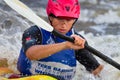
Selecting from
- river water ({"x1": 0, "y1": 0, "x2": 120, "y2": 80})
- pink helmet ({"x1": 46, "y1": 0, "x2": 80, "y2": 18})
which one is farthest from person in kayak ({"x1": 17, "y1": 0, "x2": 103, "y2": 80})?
river water ({"x1": 0, "y1": 0, "x2": 120, "y2": 80})

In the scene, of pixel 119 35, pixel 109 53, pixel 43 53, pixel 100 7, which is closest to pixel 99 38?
pixel 119 35

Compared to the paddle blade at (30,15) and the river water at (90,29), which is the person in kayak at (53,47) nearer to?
the paddle blade at (30,15)

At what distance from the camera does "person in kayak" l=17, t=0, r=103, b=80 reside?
3.37m

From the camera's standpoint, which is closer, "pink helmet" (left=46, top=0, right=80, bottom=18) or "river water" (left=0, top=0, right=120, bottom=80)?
"pink helmet" (left=46, top=0, right=80, bottom=18)

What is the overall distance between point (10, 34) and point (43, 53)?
316 cm

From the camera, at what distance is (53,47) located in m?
3.28

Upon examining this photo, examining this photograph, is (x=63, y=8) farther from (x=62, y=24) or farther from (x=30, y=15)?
(x=30, y=15)

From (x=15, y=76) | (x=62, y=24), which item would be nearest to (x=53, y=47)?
(x=62, y=24)

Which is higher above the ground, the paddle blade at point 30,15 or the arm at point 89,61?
the paddle blade at point 30,15

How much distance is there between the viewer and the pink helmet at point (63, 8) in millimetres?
3393

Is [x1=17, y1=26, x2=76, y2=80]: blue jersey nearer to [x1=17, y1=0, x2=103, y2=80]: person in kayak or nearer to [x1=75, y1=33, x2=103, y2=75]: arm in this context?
[x1=17, y1=0, x2=103, y2=80]: person in kayak

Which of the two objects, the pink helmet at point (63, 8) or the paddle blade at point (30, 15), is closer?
the paddle blade at point (30, 15)

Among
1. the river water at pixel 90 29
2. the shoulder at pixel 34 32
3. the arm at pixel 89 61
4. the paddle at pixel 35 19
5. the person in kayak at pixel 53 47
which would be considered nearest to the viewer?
the paddle at pixel 35 19

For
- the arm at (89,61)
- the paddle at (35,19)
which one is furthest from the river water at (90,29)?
the paddle at (35,19)
